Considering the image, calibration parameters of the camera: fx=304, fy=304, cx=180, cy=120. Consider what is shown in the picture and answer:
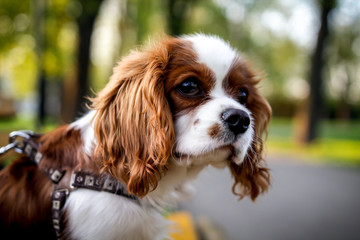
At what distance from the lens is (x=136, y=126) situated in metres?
1.78

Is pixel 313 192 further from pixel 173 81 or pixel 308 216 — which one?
pixel 173 81

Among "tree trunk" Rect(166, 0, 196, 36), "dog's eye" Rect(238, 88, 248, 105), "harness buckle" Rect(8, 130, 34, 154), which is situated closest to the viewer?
"harness buckle" Rect(8, 130, 34, 154)

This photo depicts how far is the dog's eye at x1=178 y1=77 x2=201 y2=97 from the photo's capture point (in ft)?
5.99

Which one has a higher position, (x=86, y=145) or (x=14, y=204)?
(x=86, y=145)

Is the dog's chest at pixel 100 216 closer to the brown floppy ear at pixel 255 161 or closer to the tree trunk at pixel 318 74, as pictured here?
the brown floppy ear at pixel 255 161

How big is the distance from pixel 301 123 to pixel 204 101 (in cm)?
1178

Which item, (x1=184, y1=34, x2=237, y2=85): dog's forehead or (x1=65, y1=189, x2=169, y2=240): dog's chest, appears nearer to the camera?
(x1=65, y1=189, x2=169, y2=240): dog's chest

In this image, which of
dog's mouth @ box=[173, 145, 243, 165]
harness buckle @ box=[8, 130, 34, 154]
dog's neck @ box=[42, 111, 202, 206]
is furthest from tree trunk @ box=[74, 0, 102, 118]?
dog's mouth @ box=[173, 145, 243, 165]

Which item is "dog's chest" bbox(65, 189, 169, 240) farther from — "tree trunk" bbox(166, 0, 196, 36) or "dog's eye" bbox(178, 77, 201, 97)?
"tree trunk" bbox(166, 0, 196, 36)

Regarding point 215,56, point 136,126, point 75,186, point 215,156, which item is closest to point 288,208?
point 215,156

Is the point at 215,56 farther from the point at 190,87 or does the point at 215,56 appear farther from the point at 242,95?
the point at 242,95

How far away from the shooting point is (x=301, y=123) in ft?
41.1

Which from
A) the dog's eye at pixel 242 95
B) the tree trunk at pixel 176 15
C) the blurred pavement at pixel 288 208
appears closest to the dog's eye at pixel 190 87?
the dog's eye at pixel 242 95

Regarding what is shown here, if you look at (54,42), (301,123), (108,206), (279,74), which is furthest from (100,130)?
(279,74)
